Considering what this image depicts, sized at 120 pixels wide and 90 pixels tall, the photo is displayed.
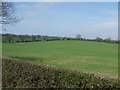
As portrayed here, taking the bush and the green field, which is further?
the green field

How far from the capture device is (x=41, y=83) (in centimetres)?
848

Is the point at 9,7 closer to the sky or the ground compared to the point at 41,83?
closer to the sky

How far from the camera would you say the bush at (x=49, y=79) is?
8.33 meters

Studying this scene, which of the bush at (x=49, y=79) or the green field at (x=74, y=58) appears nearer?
the bush at (x=49, y=79)

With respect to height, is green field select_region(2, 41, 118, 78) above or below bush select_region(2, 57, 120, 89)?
below

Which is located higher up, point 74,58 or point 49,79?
point 49,79

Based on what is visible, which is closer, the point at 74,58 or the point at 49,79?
the point at 49,79

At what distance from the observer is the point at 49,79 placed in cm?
888

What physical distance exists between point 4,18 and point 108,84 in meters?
14.3

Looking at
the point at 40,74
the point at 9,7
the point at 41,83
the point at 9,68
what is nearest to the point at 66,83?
the point at 41,83

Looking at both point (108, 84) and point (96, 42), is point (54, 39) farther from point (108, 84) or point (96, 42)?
point (108, 84)

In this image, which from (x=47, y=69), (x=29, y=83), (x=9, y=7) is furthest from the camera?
(x=9, y=7)

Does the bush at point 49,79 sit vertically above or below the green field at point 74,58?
above

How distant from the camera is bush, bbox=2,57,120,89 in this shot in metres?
8.33
